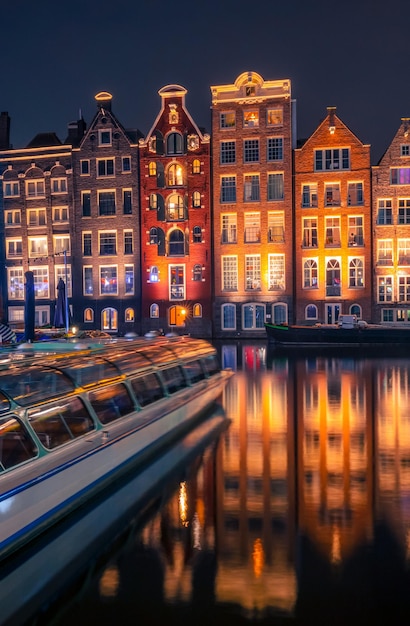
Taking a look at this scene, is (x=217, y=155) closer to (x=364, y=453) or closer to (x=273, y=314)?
(x=273, y=314)

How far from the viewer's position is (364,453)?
11516 mm

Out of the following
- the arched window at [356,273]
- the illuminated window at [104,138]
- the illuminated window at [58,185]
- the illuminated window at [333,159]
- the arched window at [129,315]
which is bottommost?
the arched window at [129,315]

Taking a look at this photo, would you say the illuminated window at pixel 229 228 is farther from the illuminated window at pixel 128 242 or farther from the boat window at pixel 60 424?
the boat window at pixel 60 424

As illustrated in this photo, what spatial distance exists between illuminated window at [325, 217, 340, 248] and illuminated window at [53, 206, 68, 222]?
72.2 feet

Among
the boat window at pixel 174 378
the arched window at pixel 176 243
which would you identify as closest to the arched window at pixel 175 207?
the arched window at pixel 176 243

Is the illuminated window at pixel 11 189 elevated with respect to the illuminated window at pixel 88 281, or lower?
elevated


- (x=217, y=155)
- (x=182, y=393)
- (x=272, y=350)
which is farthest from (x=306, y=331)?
(x=182, y=393)

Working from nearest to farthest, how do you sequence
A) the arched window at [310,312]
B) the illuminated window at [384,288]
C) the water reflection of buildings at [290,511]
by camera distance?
the water reflection of buildings at [290,511] < the illuminated window at [384,288] < the arched window at [310,312]

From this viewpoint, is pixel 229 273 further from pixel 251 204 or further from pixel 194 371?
pixel 194 371

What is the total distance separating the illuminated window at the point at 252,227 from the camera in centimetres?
4738

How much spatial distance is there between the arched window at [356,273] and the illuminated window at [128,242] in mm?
18003

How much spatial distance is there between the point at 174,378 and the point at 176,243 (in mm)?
34400

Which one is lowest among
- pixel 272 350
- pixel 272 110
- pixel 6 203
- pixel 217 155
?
pixel 272 350

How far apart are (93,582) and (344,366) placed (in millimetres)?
21193
